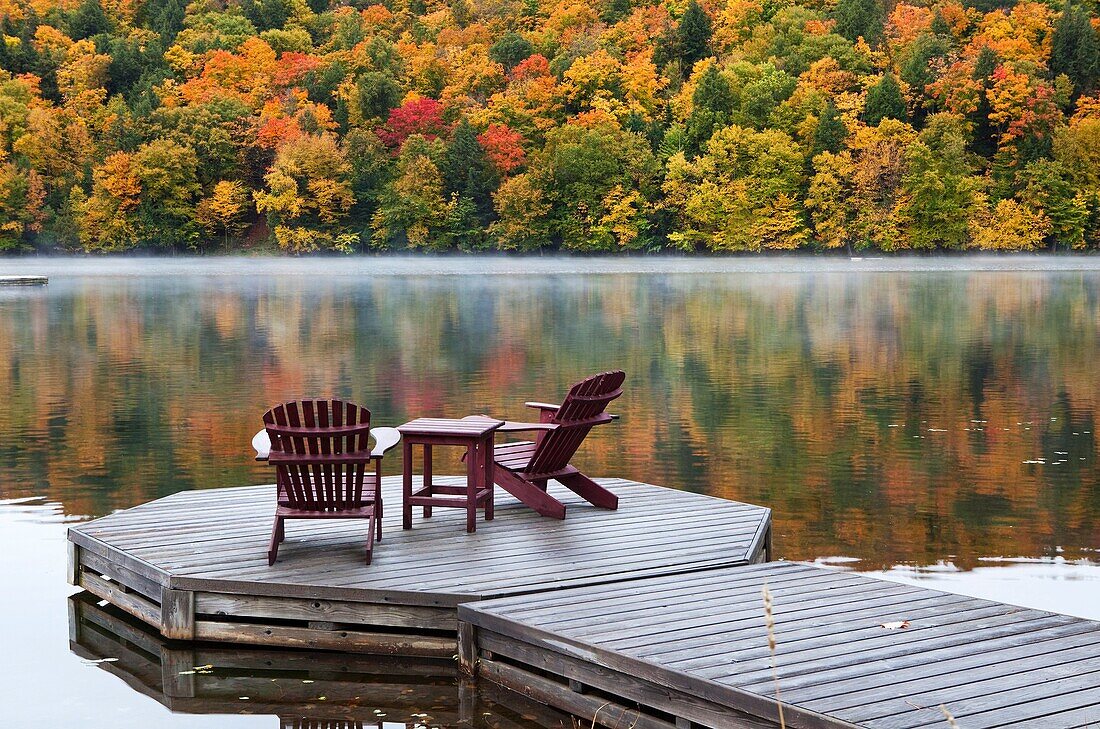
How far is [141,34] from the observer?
95.7m

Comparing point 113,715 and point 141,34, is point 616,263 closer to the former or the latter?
point 141,34

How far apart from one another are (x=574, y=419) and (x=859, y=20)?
7907cm

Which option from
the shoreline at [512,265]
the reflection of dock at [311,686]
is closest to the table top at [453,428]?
the reflection of dock at [311,686]

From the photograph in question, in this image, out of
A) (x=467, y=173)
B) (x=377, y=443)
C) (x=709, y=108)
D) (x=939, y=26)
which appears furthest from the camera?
(x=939, y=26)

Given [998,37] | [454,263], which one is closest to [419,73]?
[454,263]

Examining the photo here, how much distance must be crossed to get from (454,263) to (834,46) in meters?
27.0

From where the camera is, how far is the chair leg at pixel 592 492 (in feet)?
26.4

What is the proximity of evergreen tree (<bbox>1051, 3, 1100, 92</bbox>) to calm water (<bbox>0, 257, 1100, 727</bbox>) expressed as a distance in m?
44.2

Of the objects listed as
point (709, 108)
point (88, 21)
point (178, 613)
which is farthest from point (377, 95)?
point (178, 613)

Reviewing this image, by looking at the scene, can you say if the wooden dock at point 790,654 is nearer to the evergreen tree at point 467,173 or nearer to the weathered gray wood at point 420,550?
the weathered gray wood at point 420,550

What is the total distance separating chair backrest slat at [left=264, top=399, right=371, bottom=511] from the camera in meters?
6.48

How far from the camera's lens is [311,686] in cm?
594

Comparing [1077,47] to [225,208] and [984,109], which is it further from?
[225,208]

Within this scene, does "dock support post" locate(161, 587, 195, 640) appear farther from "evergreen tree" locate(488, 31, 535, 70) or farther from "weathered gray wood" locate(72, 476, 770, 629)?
"evergreen tree" locate(488, 31, 535, 70)
